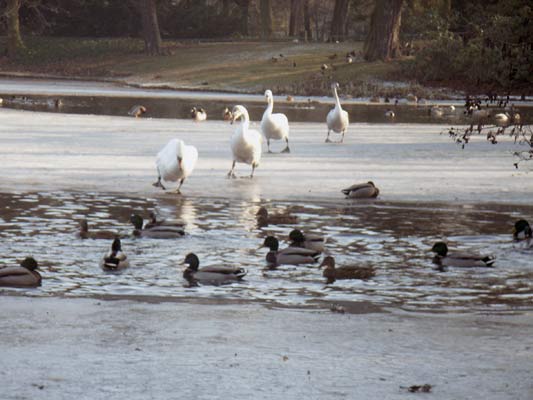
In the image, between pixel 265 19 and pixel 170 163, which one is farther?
pixel 265 19

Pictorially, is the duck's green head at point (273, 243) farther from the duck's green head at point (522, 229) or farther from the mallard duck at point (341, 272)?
the duck's green head at point (522, 229)

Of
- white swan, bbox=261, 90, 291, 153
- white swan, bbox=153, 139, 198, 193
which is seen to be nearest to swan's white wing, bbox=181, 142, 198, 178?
white swan, bbox=153, 139, 198, 193

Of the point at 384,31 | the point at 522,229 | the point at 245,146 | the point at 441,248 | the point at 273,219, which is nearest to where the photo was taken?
Result: the point at 441,248

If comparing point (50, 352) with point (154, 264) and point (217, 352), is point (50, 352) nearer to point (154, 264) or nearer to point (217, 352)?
point (217, 352)

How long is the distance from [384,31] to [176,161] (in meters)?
42.6

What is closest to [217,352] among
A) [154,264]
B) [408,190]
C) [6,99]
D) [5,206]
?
[154,264]

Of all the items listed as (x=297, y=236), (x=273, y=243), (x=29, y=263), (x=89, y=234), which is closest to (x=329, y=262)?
(x=273, y=243)

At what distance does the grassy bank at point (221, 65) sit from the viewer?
56094 millimetres

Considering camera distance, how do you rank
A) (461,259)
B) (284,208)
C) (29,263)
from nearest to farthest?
1. (29,263)
2. (461,259)
3. (284,208)

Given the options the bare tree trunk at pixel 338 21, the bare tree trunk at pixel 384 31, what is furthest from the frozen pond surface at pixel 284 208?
the bare tree trunk at pixel 338 21

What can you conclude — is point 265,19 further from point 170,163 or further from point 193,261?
point 193,261

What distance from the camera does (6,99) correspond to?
46.5 metres

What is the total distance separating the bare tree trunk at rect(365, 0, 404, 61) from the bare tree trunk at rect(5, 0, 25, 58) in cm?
2521

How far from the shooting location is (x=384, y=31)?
59.8 meters
